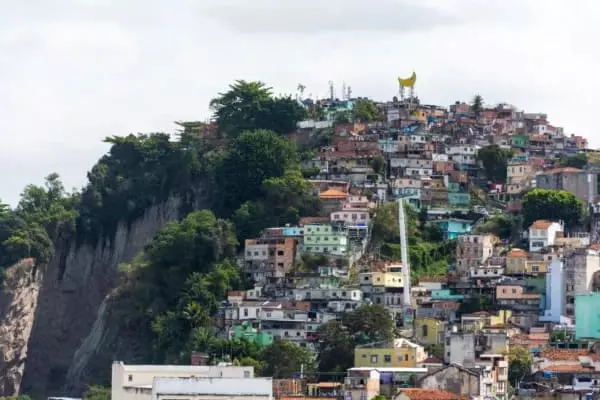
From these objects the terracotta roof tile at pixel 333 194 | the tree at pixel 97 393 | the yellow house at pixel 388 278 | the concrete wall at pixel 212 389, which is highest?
the terracotta roof tile at pixel 333 194

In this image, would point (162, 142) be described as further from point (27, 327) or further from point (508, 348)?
point (508, 348)

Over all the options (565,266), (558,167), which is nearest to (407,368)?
(565,266)

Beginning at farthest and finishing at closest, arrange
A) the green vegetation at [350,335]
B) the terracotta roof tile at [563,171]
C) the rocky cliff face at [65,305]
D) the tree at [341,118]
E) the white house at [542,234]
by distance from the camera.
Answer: the tree at [341,118] < the rocky cliff face at [65,305] < the terracotta roof tile at [563,171] < the white house at [542,234] < the green vegetation at [350,335]

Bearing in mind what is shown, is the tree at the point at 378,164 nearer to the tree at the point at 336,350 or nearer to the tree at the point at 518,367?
the tree at the point at 336,350

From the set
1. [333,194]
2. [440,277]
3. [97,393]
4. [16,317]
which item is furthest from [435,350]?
[16,317]

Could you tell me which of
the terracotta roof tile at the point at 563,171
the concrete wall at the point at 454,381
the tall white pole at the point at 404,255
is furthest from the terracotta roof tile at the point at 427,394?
the terracotta roof tile at the point at 563,171

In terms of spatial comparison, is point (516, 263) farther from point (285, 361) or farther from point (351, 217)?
point (285, 361)
